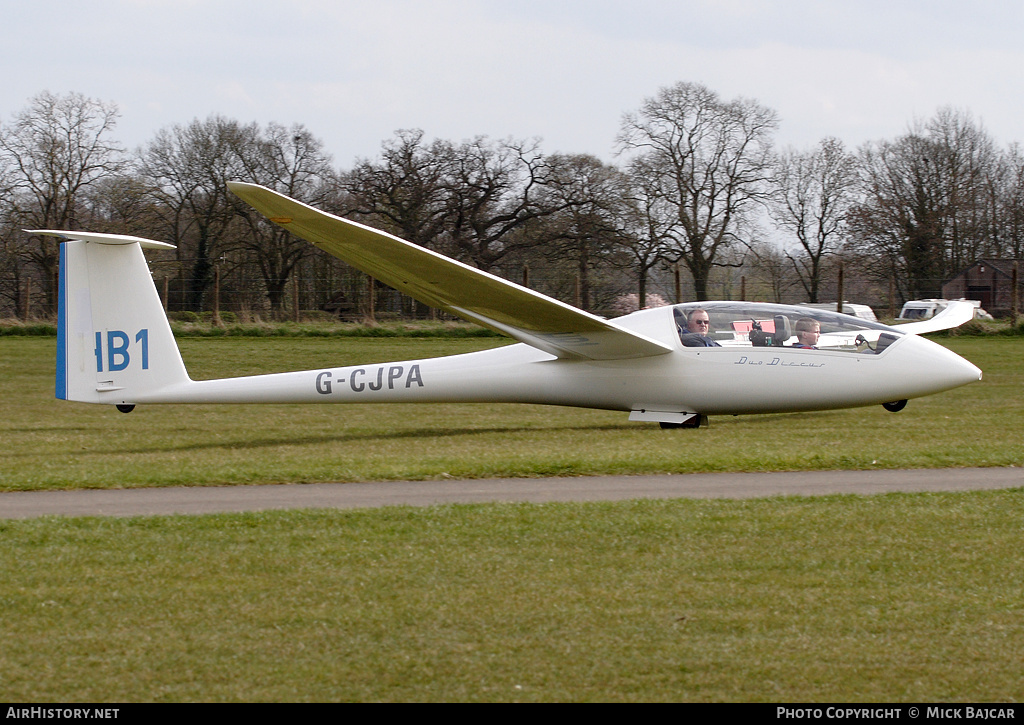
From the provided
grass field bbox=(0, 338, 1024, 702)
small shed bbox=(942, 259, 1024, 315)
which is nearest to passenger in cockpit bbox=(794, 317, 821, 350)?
grass field bbox=(0, 338, 1024, 702)

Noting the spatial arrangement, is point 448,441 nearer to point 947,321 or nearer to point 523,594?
point 523,594

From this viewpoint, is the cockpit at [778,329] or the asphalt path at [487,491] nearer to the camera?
the asphalt path at [487,491]

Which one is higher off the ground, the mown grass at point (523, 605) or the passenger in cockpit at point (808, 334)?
the passenger in cockpit at point (808, 334)

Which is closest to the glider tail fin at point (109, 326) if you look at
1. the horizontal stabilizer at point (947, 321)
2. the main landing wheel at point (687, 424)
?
the main landing wheel at point (687, 424)

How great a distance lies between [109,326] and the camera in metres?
12.7

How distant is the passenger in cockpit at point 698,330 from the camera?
13.2 m

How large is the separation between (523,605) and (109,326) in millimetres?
9001

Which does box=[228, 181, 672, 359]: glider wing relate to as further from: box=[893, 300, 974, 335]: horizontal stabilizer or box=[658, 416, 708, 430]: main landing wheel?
box=[893, 300, 974, 335]: horizontal stabilizer

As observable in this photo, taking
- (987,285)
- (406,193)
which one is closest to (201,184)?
(406,193)

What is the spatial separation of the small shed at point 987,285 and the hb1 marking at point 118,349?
98.6ft

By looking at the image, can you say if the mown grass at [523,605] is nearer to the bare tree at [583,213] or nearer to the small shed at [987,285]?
the small shed at [987,285]

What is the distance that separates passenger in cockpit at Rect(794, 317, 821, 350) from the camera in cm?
1305

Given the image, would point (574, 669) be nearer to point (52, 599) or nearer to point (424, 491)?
point (52, 599)

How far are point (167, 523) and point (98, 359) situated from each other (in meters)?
6.12
